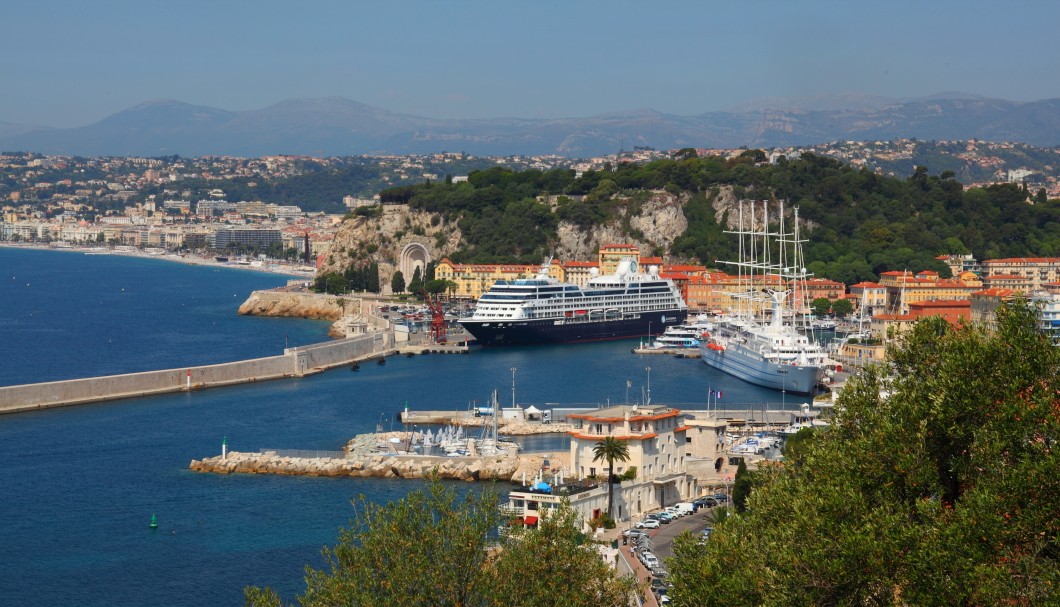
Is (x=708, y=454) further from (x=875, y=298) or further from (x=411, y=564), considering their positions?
(x=875, y=298)

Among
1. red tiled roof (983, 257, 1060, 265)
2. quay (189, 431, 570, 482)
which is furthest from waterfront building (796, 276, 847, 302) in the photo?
quay (189, 431, 570, 482)

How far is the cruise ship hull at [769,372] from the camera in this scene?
31.3m

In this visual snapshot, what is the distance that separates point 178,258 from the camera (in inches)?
3856

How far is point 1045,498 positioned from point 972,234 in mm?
53960

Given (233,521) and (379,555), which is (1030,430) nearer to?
(379,555)

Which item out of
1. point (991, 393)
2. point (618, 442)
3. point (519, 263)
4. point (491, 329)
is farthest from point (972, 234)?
point (991, 393)

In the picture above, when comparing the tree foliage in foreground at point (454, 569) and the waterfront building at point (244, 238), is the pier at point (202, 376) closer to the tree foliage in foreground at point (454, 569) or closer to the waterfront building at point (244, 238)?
the tree foliage in foreground at point (454, 569)

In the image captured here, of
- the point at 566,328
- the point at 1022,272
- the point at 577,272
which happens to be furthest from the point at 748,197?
the point at 566,328

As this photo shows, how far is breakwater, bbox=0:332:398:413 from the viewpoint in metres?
27.0

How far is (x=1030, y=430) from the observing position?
777cm

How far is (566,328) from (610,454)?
26.8 m

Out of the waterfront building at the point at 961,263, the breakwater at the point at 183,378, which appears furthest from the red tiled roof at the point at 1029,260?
the breakwater at the point at 183,378

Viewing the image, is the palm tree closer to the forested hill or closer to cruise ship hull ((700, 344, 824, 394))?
cruise ship hull ((700, 344, 824, 394))

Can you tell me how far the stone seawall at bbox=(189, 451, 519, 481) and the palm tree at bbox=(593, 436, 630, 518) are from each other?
9.47ft
